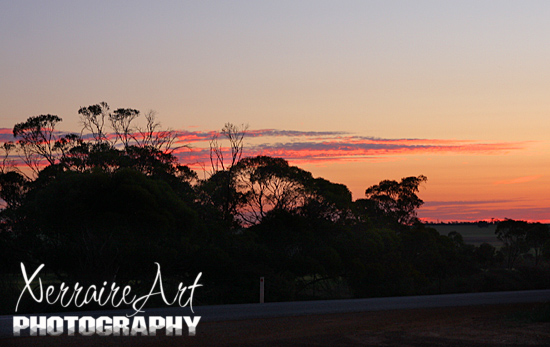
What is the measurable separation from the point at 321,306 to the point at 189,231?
41.6 ft

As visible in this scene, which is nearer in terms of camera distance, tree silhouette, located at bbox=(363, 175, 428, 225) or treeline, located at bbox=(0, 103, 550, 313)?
treeline, located at bbox=(0, 103, 550, 313)

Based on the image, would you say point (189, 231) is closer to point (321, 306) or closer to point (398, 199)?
point (321, 306)

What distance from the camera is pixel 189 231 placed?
1216 inches

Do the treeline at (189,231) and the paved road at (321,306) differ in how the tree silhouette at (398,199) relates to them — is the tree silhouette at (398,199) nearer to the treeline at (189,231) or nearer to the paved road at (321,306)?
the treeline at (189,231)

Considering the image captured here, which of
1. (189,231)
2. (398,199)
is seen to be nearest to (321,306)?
(189,231)

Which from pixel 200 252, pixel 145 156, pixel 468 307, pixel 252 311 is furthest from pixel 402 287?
pixel 252 311

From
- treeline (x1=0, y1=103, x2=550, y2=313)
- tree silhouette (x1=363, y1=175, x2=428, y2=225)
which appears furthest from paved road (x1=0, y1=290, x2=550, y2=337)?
tree silhouette (x1=363, y1=175, x2=428, y2=225)

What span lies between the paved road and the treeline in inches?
363

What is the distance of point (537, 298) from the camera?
75.8 ft

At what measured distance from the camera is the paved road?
17.0 m

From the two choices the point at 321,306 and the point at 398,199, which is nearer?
the point at 321,306

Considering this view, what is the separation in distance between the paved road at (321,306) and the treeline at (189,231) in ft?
30.3

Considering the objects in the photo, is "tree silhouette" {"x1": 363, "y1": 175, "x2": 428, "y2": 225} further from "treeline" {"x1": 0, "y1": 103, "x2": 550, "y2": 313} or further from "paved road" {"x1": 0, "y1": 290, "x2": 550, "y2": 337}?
"paved road" {"x1": 0, "y1": 290, "x2": 550, "y2": 337}

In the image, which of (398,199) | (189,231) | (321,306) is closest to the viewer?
(321,306)
